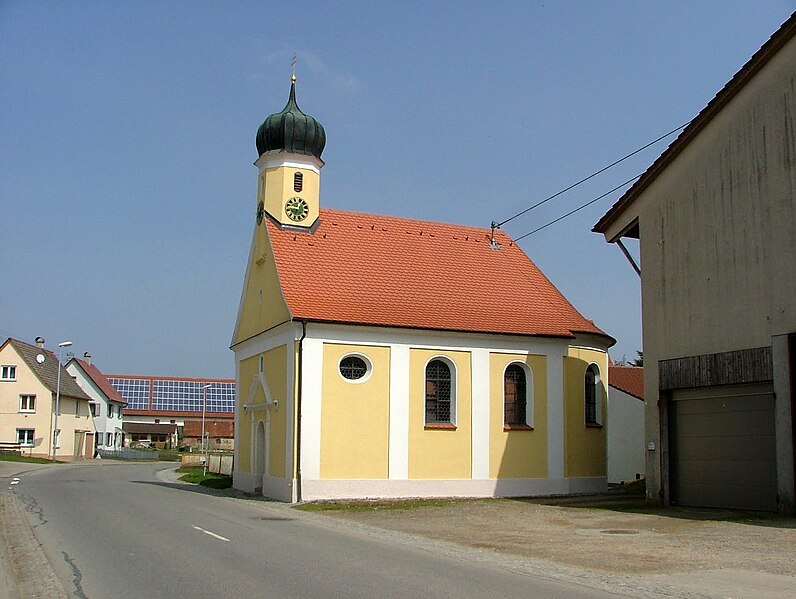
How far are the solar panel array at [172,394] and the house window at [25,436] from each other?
35.1 meters

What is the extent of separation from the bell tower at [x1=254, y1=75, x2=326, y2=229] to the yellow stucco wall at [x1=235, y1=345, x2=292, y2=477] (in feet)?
16.8

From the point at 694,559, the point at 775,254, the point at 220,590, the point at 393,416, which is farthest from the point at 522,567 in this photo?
the point at 393,416

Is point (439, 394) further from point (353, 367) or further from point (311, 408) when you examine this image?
point (311, 408)

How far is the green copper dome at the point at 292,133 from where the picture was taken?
31562mm

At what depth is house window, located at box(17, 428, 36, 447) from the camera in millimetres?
64688

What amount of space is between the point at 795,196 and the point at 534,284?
1473 cm

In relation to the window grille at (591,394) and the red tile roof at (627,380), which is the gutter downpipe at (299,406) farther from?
the red tile roof at (627,380)

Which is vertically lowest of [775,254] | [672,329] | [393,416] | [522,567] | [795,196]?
[522,567]

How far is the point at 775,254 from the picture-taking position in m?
19.6

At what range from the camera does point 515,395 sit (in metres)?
30.1

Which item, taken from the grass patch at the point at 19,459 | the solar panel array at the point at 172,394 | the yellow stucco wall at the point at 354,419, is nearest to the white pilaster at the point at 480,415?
the yellow stucco wall at the point at 354,419

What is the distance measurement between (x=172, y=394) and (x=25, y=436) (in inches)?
1554

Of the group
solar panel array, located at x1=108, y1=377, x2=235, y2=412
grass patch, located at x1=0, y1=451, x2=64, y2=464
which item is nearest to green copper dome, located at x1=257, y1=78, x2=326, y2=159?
grass patch, located at x1=0, y1=451, x2=64, y2=464

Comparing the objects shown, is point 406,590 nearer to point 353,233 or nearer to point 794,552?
point 794,552
